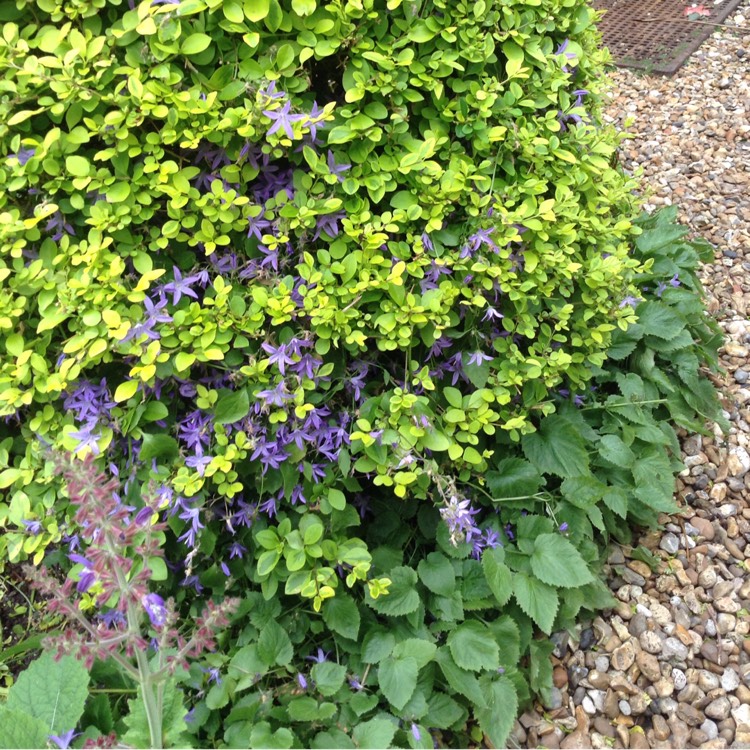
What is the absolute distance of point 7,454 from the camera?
197cm

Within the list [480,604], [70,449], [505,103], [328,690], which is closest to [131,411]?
[70,449]

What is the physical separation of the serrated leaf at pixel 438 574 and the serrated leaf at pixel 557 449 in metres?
0.43

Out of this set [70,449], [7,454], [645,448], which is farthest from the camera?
[645,448]

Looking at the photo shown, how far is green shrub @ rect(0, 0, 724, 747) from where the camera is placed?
5.68 feet

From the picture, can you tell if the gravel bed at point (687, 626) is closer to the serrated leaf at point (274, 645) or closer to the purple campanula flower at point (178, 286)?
the serrated leaf at point (274, 645)

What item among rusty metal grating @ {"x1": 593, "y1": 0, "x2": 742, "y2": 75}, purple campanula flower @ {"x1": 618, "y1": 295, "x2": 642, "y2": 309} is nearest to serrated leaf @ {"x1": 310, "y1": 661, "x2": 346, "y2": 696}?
purple campanula flower @ {"x1": 618, "y1": 295, "x2": 642, "y2": 309}

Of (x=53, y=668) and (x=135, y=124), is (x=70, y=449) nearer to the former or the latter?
(x=53, y=668)

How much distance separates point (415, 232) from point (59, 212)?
915mm

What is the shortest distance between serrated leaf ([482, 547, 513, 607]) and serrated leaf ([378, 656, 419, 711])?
29 centimetres

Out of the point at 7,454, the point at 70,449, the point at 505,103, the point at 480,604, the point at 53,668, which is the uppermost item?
the point at 505,103

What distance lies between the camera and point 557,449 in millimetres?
2271

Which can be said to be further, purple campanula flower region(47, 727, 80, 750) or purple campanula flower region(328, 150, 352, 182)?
purple campanula flower region(328, 150, 352, 182)

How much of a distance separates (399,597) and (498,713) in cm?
38

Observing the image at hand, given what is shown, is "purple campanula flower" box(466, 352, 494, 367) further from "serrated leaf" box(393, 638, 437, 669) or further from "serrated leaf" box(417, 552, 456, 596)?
"serrated leaf" box(393, 638, 437, 669)
